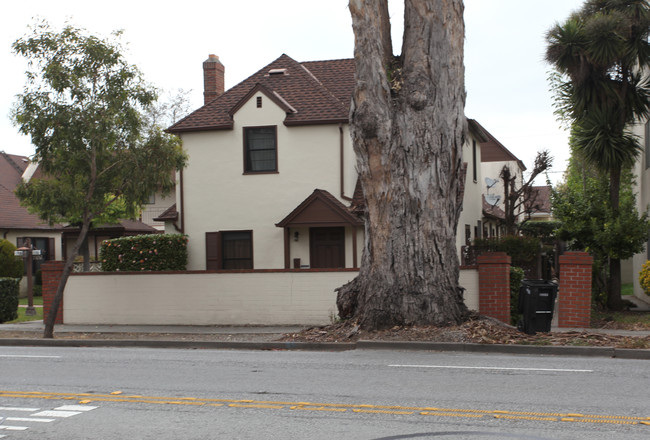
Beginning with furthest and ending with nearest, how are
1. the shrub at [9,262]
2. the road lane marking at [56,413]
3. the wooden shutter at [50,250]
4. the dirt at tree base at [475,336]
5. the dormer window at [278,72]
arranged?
the wooden shutter at [50,250] → the shrub at [9,262] → the dormer window at [278,72] → the dirt at tree base at [475,336] → the road lane marking at [56,413]

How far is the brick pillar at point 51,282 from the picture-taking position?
1911 cm

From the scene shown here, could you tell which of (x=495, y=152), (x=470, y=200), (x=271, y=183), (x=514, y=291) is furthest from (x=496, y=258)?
(x=495, y=152)

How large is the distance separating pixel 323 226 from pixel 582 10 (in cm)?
953

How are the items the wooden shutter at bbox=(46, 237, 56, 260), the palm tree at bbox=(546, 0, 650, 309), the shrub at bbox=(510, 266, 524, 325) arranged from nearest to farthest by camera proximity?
the shrub at bbox=(510, 266, 524, 325), the palm tree at bbox=(546, 0, 650, 309), the wooden shutter at bbox=(46, 237, 56, 260)

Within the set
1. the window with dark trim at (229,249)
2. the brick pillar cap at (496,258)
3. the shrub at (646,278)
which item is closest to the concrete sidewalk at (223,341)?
the brick pillar cap at (496,258)

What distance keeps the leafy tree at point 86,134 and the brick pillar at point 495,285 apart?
305 inches

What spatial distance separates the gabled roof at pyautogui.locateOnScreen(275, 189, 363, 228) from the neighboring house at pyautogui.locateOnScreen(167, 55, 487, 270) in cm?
3

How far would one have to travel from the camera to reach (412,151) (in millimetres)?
13258

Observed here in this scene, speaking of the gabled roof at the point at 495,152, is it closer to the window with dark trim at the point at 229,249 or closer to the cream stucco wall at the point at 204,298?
the window with dark trim at the point at 229,249

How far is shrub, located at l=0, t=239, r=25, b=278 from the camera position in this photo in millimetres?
30781

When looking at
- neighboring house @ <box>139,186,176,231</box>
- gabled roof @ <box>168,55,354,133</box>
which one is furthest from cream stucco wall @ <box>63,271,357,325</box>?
neighboring house @ <box>139,186,176,231</box>

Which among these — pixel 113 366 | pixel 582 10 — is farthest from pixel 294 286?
pixel 582 10

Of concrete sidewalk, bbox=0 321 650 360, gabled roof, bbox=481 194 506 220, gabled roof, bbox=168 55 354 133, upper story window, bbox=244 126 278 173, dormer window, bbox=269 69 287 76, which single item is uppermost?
dormer window, bbox=269 69 287 76

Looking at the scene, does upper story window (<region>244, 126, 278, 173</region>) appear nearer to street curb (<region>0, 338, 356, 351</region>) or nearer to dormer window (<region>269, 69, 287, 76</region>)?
dormer window (<region>269, 69, 287, 76</region>)
